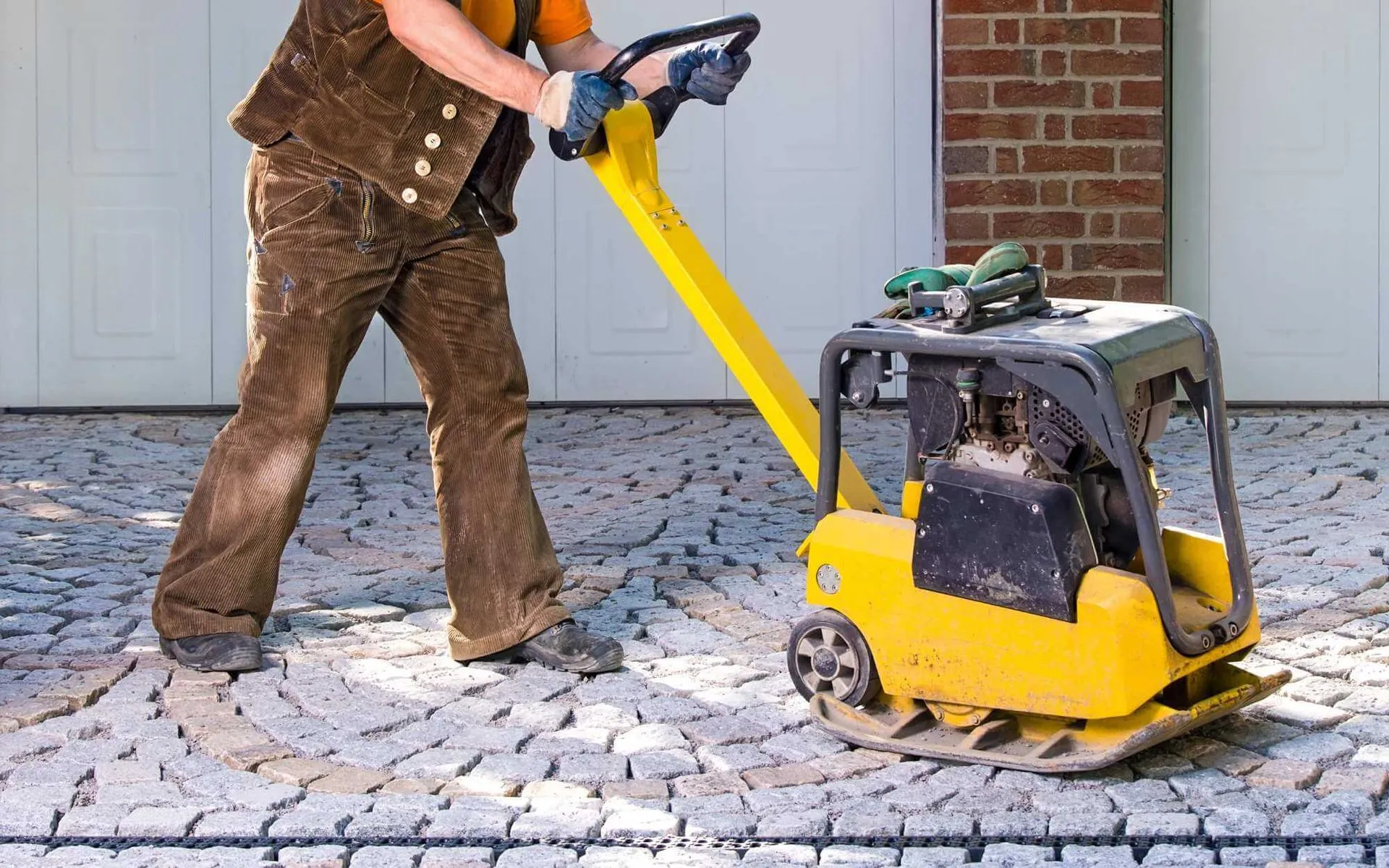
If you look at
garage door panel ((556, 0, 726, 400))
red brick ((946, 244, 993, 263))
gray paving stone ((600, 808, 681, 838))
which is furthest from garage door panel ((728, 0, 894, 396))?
gray paving stone ((600, 808, 681, 838))

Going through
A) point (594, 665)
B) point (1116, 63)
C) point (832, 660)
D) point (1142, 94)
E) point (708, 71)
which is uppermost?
point (1116, 63)

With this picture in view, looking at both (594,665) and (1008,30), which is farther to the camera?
(1008,30)

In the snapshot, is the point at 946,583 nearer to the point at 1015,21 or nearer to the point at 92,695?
the point at 92,695

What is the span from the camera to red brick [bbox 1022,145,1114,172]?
25.3ft

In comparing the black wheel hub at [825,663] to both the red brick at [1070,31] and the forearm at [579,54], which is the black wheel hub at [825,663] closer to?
the forearm at [579,54]

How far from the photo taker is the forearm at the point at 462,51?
3.96m

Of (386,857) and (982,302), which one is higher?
(982,302)

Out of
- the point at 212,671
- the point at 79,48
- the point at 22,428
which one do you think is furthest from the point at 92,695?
the point at 79,48

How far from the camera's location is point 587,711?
4.06 meters

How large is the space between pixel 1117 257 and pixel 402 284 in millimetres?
4196

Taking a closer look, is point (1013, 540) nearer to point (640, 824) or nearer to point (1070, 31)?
point (640, 824)

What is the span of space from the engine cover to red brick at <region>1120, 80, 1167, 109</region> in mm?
4487

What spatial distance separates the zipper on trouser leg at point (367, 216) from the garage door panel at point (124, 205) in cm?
412

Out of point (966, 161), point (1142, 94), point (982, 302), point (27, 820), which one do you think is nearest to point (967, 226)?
point (966, 161)
